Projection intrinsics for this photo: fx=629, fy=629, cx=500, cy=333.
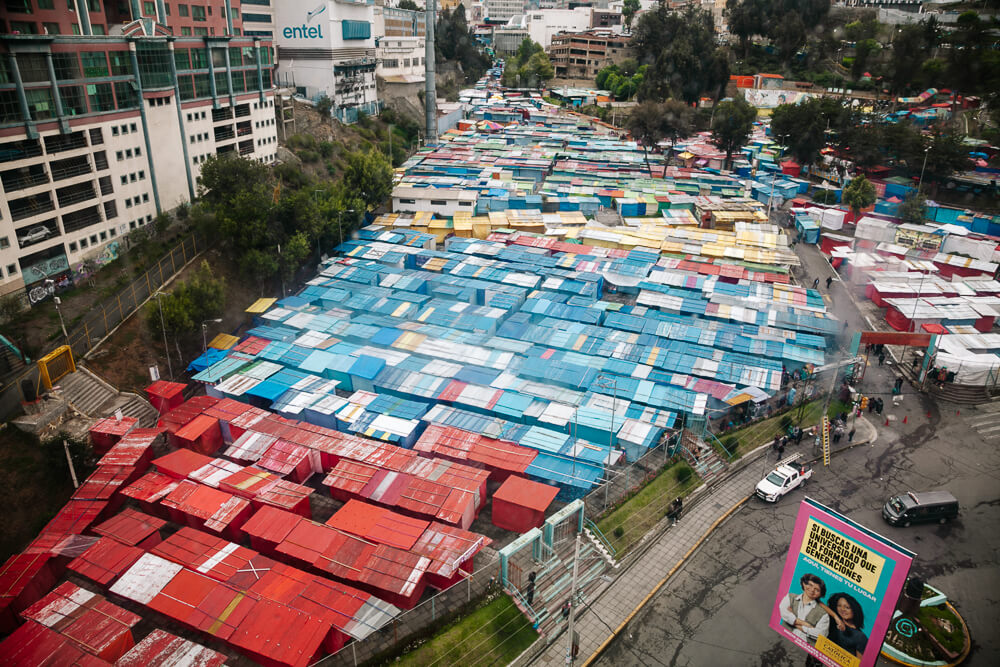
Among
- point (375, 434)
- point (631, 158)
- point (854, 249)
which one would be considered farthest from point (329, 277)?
point (631, 158)

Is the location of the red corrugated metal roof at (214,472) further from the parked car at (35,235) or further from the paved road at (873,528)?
the parked car at (35,235)

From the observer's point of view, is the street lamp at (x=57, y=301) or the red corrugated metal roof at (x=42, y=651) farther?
the street lamp at (x=57, y=301)

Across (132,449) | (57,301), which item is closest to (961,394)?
(132,449)

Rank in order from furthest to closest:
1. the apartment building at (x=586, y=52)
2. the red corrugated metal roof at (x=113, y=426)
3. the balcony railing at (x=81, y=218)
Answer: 1. the apartment building at (x=586, y=52)
2. the balcony railing at (x=81, y=218)
3. the red corrugated metal roof at (x=113, y=426)

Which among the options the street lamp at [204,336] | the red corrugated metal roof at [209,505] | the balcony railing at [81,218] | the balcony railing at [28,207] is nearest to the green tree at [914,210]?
the street lamp at [204,336]

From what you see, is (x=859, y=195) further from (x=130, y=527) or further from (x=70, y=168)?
(x=70, y=168)

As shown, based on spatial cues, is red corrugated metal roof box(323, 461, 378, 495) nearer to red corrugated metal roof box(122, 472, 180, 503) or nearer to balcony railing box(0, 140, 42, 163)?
red corrugated metal roof box(122, 472, 180, 503)
